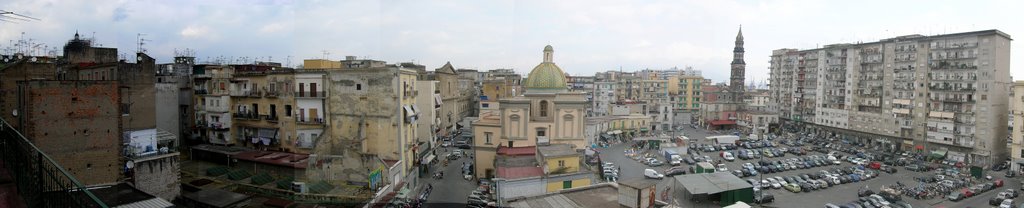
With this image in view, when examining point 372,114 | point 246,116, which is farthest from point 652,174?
point 246,116

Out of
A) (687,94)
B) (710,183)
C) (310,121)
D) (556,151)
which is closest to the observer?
(556,151)

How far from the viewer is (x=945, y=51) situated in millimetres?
35594

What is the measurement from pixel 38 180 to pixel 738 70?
5912 cm

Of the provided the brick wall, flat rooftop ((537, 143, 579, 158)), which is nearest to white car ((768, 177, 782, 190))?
flat rooftop ((537, 143, 579, 158))

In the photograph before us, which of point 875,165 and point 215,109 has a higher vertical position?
point 215,109

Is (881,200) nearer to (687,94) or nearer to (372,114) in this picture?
(372,114)

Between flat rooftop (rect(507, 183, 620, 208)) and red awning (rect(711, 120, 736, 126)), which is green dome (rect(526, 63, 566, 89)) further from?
red awning (rect(711, 120, 736, 126))

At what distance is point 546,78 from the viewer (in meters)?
25.1

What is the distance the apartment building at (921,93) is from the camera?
3347 centimetres

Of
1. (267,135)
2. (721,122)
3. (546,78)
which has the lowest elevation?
(721,122)

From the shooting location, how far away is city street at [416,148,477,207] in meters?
19.5

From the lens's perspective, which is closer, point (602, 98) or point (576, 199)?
point (576, 199)

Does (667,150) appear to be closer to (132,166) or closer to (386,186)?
(386,186)

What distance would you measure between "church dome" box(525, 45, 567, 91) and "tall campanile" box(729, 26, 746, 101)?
121 feet
